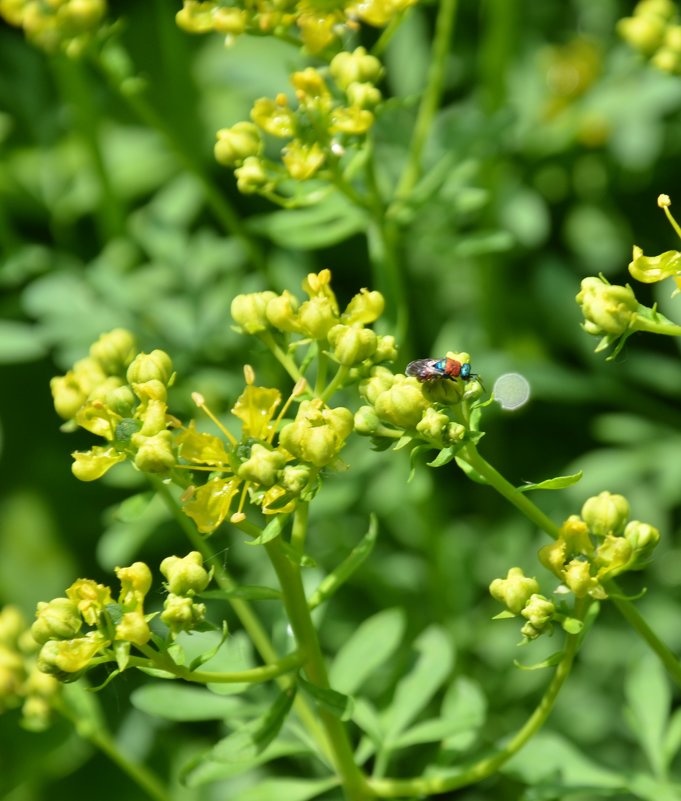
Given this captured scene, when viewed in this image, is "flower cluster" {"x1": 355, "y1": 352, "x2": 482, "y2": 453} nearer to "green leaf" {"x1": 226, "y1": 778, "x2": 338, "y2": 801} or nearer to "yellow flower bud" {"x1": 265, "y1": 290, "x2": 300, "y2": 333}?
"yellow flower bud" {"x1": 265, "y1": 290, "x2": 300, "y2": 333}

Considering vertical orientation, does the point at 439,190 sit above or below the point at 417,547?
above

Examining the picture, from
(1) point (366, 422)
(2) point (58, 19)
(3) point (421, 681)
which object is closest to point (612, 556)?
(1) point (366, 422)

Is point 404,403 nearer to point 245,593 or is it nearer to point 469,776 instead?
point 245,593

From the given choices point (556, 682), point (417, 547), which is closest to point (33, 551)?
point (417, 547)

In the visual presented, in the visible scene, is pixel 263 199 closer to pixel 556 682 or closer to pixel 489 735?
pixel 489 735

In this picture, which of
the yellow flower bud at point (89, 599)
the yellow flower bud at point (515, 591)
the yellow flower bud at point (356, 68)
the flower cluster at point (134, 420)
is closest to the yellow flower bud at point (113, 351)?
the flower cluster at point (134, 420)

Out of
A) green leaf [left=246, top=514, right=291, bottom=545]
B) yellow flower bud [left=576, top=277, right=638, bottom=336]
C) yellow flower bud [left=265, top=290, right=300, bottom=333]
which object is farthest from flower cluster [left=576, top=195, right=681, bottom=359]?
green leaf [left=246, top=514, right=291, bottom=545]
